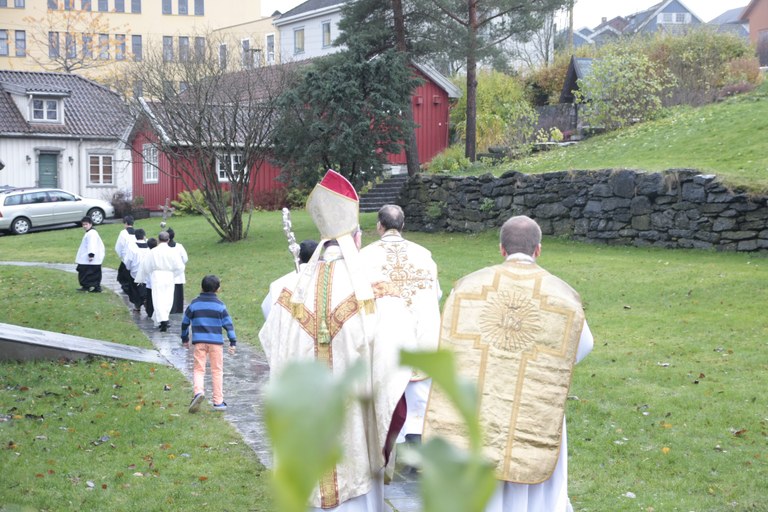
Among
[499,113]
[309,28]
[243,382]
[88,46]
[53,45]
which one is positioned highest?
[53,45]

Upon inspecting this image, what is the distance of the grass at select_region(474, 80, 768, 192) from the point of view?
21969 millimetres

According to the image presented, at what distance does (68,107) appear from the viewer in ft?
159

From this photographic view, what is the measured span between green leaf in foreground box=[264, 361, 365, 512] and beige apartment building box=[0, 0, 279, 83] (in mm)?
55768

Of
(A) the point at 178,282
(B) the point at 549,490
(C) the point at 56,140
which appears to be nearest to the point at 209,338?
(B) the point at 549,490

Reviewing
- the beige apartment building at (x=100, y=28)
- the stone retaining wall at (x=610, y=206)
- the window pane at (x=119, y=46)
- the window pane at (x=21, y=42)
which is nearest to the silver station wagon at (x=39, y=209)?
the stone retaining wall at (x=610, y=206)

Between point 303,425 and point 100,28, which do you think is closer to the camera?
point 303,425

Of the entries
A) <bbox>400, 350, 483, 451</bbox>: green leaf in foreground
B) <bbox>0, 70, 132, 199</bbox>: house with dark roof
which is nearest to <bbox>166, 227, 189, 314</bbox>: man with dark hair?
<bbox>400, 350, 483, 451</bbox>: green leaf in foreground

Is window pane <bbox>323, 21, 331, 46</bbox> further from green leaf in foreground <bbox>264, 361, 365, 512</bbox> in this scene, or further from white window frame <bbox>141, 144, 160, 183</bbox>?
green leaf in foreground <bbox>264, 361, 365, 512</bbox>

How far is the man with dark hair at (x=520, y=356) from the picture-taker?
5.24 m

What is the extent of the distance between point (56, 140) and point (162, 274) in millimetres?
32778

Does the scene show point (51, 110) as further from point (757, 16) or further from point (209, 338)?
point (757, 16)

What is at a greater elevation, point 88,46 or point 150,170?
point 88,46

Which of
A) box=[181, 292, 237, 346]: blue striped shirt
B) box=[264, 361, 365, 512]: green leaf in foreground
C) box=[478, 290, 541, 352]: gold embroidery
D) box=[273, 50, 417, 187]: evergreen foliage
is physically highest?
box=[273, 50, 417, 187]: evergreen foliage

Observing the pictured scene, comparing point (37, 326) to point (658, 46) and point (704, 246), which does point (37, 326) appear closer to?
point (704, 246)
